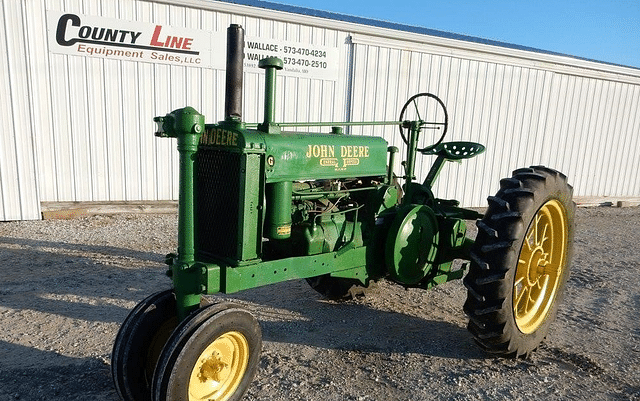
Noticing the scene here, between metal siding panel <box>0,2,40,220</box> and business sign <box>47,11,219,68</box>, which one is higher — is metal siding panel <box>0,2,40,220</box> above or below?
below

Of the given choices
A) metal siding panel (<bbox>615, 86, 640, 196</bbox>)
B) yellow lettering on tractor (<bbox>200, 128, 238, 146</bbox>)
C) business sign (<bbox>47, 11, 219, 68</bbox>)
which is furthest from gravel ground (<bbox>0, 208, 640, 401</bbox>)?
metal siding panel (<bbox>615, 86, 640, 196</bbox>)

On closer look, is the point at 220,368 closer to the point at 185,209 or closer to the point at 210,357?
the point at 210,357

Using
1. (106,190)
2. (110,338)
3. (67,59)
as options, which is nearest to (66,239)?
(106,190)

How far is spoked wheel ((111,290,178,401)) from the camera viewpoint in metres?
2.60

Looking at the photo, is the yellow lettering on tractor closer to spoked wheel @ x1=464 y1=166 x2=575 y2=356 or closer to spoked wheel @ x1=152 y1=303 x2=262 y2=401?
spoked wheel @ x1=152 y1=303 x2=262 y2=401

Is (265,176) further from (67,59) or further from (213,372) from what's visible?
(67,59)

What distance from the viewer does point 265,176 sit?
9.36ft

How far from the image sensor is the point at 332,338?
146 inches

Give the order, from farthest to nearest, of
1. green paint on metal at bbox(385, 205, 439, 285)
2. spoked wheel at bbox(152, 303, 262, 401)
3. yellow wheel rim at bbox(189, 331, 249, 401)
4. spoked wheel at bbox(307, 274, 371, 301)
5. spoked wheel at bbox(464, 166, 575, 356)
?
spoked wheel at bbox(307, 274, 371, 301), green paint on metal at bbox(385, 205, 439, 285), spoked wheel at bbox(464, 166, 575, 356), yellow wheel rim at bbox(189, 331, 249, 401), spoked wheel at bbox(152, 303, 262, 401)

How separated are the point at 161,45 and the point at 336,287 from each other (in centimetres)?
494

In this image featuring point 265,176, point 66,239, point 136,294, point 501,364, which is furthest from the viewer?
point 66,239

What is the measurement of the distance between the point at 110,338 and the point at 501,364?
273 cm

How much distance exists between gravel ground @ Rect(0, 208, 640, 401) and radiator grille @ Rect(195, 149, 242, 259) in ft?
2.90

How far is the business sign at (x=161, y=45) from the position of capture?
6.82 metres
